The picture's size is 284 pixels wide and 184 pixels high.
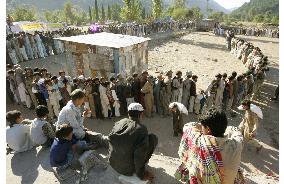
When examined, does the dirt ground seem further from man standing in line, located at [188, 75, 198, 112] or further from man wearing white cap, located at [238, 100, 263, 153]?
man wearing white cap, located at [238, 100, 263, 153]

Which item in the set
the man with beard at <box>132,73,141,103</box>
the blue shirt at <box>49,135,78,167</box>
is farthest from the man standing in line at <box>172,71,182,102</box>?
the blue shirt at <box>49,135,78,167</box>

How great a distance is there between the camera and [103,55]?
1045 cm

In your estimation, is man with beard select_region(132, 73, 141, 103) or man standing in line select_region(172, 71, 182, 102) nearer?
man with beard select_region(132, 73, 141, 103)

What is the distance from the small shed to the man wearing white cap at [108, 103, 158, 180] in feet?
20.4

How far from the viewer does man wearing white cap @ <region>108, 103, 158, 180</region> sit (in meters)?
4.09

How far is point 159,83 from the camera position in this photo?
29.0 feet

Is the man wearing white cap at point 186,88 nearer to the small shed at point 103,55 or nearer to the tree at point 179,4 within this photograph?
the small shed at point 103,55

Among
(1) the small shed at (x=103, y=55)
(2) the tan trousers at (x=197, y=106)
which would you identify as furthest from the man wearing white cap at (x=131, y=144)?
(1) the small shed at (x=103, y=55)

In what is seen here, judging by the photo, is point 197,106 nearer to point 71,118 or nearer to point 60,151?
point 71,118

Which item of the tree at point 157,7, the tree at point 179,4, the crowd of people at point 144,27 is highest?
the tree at point 179,4

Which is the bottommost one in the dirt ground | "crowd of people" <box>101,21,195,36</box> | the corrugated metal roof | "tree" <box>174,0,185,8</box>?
the dirt ground

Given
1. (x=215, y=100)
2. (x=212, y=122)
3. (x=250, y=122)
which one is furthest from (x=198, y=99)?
(x=212, y=122)

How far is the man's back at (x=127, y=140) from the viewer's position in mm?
4070

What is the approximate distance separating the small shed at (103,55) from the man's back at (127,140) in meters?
6.31
